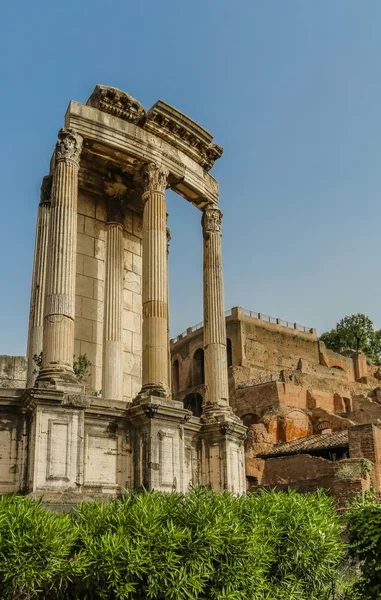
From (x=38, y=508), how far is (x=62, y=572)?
2.99 feet

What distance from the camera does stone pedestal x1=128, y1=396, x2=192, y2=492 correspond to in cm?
1324

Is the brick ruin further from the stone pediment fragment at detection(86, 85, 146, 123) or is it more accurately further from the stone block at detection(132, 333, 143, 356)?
the stone pediment fragment at detection(86, 85, 146, 123)

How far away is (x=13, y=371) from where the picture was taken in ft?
49.8

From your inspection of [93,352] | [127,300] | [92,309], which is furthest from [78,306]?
[127,300]

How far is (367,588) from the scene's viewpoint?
11.7 metres

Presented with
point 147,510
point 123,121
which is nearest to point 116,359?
point 123,121

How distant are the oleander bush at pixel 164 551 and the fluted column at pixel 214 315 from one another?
5.79m

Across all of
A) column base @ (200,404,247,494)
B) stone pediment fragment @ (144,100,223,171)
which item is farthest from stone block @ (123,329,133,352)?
stone pediment fragment @ (144,100,223,171)

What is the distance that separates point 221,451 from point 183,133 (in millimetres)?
7953

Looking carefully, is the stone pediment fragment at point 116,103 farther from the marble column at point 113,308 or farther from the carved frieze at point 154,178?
the marble column at point 113,308

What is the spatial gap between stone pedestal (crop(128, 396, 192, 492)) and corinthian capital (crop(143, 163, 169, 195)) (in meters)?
5.24

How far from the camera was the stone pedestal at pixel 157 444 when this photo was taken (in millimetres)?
13242

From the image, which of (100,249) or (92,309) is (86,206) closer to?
(100,249)

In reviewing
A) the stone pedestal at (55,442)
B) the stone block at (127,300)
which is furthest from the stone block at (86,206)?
the stone pedestal at (55,442)
